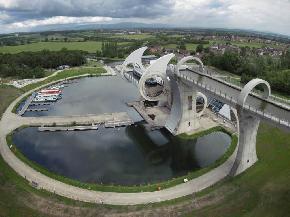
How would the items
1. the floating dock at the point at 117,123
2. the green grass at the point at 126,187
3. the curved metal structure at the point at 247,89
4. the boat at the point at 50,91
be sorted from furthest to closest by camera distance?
the boat at the point at 50,91
the floating dock at the point at 117,123
the green grass at the point at 126,187
the curved metal structure at the point at 247,89

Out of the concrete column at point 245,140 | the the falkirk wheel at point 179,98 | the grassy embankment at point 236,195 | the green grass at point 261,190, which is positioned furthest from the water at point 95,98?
the green grass at point 261,190

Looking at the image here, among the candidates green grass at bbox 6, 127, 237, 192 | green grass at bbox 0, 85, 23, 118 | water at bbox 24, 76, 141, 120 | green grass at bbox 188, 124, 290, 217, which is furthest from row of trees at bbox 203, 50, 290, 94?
green grass at bbox 0, 85, 23, 118

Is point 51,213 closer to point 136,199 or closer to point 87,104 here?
point 136,199

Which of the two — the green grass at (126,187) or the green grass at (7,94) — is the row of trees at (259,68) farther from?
the green grass at (7,94)

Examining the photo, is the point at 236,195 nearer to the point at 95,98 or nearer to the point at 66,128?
the point at 66,128

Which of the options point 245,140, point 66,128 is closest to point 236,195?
point 245,140

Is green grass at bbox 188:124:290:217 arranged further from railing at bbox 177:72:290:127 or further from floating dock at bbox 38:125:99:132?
floating dock at bbox 38:125:99:132

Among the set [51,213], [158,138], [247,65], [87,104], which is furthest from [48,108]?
[247,65]
